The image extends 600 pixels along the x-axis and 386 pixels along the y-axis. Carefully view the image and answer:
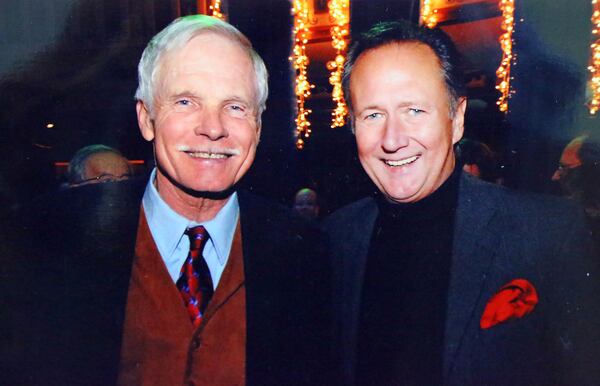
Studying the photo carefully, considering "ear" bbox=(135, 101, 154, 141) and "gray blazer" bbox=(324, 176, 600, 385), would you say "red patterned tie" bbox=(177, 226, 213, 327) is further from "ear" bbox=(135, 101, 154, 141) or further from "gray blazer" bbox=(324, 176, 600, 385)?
"gray blazer" bbox=(324, 176, 600, 385)

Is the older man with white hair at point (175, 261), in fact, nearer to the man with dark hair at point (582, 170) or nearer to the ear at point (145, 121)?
the ear at point (145, 121)

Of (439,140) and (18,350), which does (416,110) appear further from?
(18,350)

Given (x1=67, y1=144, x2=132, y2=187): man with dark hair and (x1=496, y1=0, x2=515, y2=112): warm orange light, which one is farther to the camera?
(x1=496, y1=0, x2=515, y2=112): warm orange light

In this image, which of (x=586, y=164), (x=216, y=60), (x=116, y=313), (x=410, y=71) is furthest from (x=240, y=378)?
(x=586, y=164)

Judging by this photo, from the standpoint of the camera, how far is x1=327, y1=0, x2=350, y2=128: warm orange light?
186 cm

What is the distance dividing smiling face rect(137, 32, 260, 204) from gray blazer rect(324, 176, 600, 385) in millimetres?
899

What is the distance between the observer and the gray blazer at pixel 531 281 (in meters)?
1.53

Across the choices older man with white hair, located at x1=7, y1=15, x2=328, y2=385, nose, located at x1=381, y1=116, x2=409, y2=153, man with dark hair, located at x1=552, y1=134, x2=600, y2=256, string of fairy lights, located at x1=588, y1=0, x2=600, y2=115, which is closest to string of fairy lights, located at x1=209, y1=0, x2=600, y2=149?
string of fairy lights, located at x1=588, y1=0, x2=600, y2=115

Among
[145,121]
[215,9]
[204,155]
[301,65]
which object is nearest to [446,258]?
[204,155]

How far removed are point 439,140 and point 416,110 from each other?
0.15m

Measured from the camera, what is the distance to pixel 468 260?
1.57m

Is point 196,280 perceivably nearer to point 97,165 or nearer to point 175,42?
point 97,165

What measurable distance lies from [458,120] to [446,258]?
0.55 metres

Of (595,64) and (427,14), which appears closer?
(427,14)
